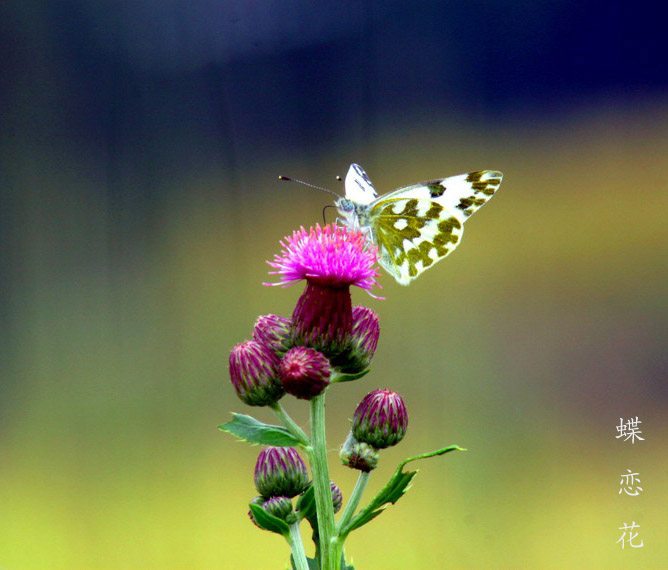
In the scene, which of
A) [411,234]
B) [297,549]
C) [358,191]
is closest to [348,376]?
[297,549]

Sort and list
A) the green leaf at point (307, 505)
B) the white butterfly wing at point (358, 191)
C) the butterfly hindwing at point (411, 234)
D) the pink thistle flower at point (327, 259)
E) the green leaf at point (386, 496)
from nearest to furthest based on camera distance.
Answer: the green leaf at point (386, 496), the green leaf at point (307, 505), the pink thistle flower at point (327, 259), the butterfly hindwing at point (411, 234), the white butterfly wing at point (358, 191)

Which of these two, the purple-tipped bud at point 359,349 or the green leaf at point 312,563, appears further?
the purple-tipped bud at point 359,349

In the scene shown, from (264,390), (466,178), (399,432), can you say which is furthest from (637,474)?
(264,390)

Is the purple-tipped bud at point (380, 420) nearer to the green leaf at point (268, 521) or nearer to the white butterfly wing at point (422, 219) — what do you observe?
the green leaf at point (268, 521)

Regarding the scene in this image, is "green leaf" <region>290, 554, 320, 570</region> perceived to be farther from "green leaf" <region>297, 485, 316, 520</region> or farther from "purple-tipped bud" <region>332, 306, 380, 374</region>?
"purple-tipped bud" <region>332, 306, 380, 374</region>

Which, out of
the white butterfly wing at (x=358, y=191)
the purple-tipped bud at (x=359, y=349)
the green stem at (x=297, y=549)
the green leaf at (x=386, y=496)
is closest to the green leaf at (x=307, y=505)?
the green stem at (x=297, y=549)

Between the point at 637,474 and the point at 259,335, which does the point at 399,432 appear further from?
the point at 637,474

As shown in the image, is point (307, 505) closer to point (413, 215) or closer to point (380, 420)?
point (380, 420)
